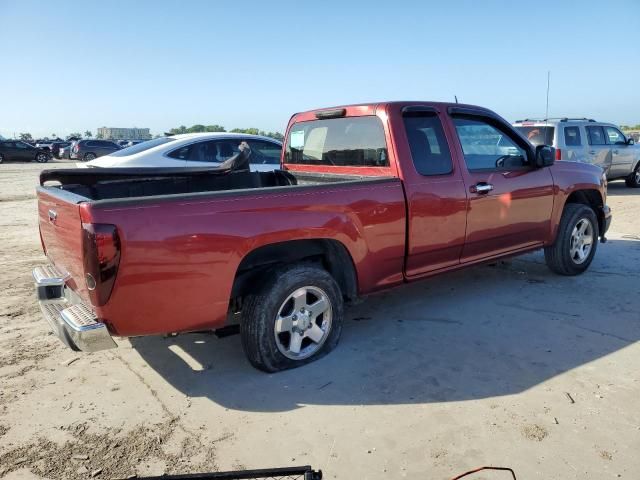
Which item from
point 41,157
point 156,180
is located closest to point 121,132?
point 41,157

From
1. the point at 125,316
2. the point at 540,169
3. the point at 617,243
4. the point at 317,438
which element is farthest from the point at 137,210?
the point at 617,243

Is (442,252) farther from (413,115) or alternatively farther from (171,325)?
(171,325)

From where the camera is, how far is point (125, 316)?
2879mm

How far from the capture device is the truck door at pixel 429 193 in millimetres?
4059

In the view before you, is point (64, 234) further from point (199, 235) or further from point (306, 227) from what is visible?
point (306, 227)

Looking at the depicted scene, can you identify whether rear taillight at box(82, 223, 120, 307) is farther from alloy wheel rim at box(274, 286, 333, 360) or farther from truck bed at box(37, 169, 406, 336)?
alloy wheel rim at box(274, 286, 333, 360)

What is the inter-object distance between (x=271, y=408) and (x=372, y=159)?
2.18m

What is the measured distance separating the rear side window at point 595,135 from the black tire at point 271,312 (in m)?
10.8

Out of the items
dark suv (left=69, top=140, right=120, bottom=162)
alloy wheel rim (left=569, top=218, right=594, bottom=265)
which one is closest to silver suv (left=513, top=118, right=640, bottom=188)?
alloy wheel rim (left=569, top=218, right=594, bottom=265)

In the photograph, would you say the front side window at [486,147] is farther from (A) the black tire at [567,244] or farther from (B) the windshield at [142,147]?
(B) the windshield at [142,147]

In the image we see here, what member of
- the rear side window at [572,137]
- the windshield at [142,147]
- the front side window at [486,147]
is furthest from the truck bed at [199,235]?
the rear side window at [572,137]

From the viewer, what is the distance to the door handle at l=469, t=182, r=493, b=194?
4438mm

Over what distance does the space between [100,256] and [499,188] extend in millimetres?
3478

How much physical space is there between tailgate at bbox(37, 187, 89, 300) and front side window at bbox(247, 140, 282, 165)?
526 centimetres
